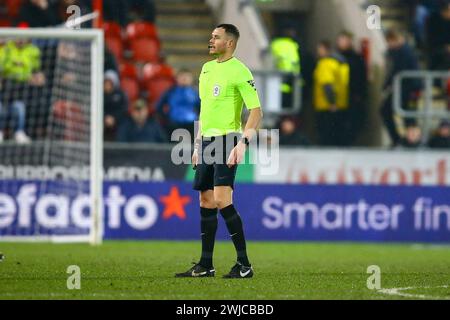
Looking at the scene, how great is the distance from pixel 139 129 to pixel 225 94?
26.9ft

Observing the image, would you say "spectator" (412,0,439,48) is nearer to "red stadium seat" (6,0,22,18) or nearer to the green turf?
the green turf

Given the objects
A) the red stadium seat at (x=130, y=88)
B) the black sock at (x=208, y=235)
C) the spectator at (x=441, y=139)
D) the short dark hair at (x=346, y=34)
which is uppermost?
the short dark hair at (x=346, y=34)

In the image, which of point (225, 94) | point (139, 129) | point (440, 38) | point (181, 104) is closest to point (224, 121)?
point (225, 94)

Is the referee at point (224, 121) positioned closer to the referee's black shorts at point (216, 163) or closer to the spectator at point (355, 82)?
the referee's black shorts at point (216, 163)

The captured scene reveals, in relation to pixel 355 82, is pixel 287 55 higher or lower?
higher

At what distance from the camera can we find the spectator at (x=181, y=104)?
18188 millimetres

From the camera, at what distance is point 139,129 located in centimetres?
1806

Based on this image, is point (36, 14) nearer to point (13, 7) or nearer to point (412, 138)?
point (13, 7)

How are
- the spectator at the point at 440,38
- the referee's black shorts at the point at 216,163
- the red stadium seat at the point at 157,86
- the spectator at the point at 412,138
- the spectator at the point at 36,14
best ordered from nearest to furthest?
1. the referee's black shorts at the point at 216,163
2. the spectator at the point at 36,14
3. the spectator at the point at 412,138
4. the red stadium seat at the point at 157,86
5. the spectator at the point at 440,38

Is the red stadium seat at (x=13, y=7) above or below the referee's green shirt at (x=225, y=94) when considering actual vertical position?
above

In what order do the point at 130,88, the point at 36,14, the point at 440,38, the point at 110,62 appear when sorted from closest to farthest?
the point at 36,14
the point at 110,62
the point at 130,88
the point at 440,38

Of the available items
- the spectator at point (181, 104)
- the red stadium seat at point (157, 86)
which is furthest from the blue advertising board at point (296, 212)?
the red stadium seat at point (157, 86)

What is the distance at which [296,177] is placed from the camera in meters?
18.1

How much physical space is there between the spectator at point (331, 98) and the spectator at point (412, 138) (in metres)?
0.97
